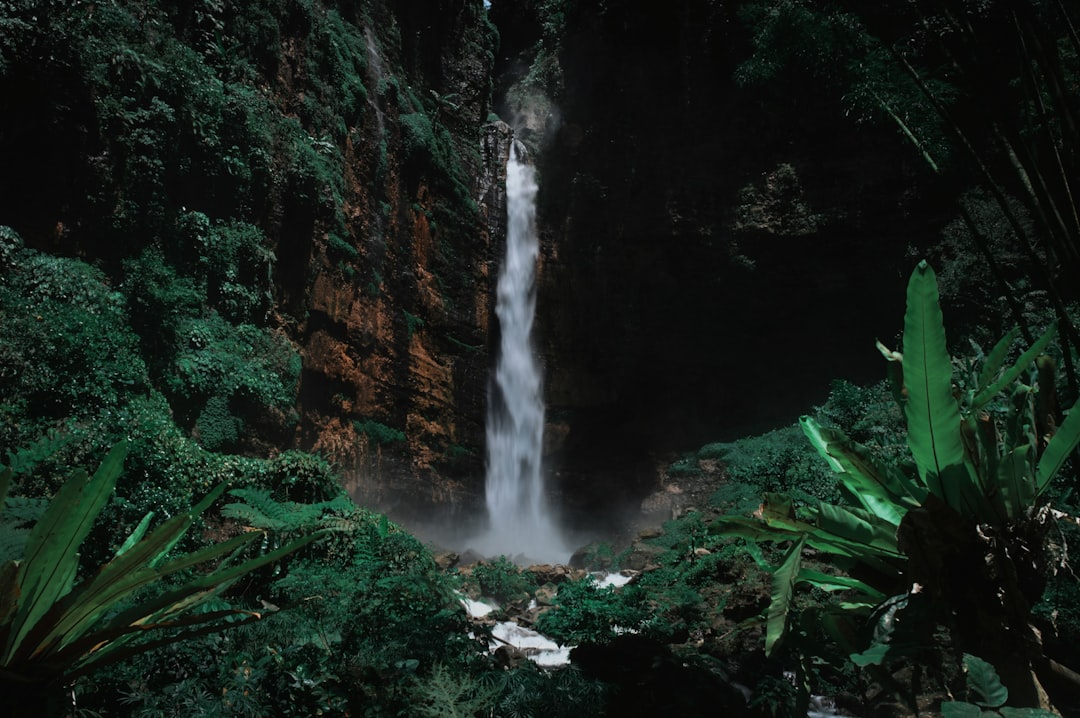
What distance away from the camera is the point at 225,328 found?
8898 millimetres

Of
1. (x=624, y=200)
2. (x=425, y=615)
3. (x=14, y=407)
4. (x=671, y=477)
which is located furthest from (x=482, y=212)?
(x=425, y=615)

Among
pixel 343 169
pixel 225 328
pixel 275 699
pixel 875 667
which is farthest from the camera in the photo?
pixel 343 169

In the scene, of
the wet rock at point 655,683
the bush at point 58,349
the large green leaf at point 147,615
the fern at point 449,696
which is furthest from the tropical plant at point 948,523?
the bush at point 58,349

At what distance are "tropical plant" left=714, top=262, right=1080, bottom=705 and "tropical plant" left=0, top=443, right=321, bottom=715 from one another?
1284 mm

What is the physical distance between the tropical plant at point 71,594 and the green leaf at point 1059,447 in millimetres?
1613

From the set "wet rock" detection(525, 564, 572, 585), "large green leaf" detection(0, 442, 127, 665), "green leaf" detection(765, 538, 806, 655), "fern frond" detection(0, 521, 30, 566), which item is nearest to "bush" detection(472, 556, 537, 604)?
"wet rock" detection(525, 564, 572, 585)

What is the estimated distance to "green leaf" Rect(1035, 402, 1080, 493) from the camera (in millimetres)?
1300

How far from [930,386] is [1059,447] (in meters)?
0.29

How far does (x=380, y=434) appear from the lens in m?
12.2

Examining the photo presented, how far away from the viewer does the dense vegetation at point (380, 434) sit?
133 cm

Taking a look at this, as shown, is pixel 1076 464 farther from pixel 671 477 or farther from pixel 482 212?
pixel 482 212

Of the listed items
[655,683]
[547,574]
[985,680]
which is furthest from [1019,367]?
[547,574]

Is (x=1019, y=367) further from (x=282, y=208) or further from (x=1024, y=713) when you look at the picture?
(x=282, y=208)

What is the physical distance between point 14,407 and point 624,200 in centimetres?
1436
